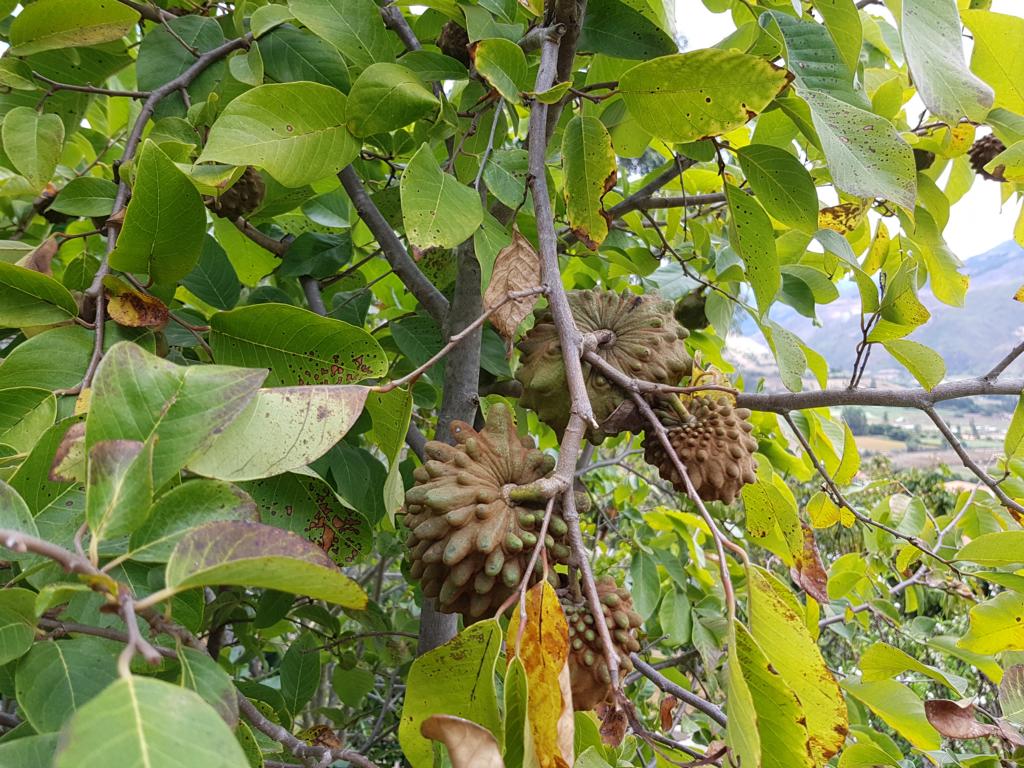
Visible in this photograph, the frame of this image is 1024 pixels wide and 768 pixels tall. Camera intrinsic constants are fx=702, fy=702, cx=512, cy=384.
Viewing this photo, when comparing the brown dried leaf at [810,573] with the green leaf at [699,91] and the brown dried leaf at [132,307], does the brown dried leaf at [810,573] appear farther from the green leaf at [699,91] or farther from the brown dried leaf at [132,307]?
the brown dried leaf at [132,307]

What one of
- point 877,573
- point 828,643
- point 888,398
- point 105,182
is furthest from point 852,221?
point 828,643

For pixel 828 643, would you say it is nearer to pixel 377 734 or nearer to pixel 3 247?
pixel 377 734

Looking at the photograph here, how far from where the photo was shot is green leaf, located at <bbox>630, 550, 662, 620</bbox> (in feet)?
5.53

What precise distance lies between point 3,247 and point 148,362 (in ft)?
1.50

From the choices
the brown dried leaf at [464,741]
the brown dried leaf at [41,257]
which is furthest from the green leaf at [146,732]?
the brown dried leaf at [41,257]

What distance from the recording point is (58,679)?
0.49 meters

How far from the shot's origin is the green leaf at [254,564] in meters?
0.37

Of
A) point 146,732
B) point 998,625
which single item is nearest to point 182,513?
point 146,732

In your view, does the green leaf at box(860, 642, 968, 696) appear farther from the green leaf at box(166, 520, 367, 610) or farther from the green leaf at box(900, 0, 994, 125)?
the green leaf at box(166, 520, 367, 610)

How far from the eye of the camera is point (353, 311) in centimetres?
124

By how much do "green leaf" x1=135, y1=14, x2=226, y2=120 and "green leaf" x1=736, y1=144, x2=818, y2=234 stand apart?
28.6 inches

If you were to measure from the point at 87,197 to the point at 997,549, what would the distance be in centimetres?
131

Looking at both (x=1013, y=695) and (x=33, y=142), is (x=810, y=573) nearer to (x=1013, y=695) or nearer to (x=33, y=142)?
(x=1013, y=695)

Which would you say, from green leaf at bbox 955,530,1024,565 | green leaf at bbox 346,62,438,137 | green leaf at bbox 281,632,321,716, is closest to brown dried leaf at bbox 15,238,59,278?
green leaf at bbox 346,62,438,137
